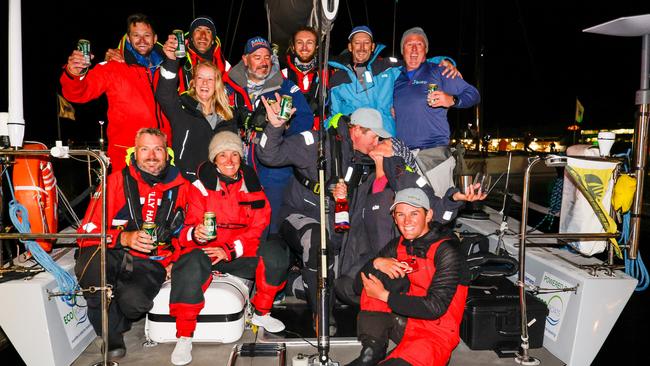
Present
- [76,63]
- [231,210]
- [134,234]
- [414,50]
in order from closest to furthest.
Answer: [134,234] < [231,210] < [76,63] < [414,50]

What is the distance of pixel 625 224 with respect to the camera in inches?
129

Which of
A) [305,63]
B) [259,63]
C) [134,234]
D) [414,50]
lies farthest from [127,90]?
[414,50]

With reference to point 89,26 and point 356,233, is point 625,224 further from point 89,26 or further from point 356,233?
point 89,26

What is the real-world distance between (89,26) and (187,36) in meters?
45.4

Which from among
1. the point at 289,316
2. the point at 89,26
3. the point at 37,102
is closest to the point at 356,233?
the point at 289,316

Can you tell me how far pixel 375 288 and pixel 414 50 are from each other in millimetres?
2544

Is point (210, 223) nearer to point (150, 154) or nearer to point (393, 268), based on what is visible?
point (150, 154)

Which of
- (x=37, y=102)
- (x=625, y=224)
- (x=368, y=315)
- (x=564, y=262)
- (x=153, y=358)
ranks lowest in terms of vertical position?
(x=153, y=358)

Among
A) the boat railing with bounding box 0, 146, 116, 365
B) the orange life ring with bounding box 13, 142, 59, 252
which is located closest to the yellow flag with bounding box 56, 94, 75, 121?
the orange life ring with bounding box 13, 142, 59, 252

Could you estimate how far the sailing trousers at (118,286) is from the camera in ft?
10.6

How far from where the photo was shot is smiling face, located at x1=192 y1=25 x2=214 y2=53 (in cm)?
455

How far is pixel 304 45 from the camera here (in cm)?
462

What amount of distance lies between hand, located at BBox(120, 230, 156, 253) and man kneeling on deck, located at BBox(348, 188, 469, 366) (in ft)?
4.59

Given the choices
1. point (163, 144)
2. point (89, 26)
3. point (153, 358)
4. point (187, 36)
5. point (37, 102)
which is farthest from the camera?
point (89, 26)
